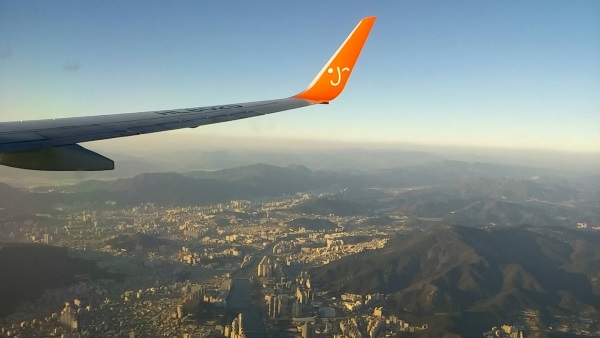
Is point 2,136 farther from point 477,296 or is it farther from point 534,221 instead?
point 534,221

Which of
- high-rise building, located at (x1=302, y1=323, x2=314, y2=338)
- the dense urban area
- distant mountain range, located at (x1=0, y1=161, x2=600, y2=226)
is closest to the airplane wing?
the dense urban area

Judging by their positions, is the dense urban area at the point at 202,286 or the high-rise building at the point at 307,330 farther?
the high-rise building at the point at 307,330

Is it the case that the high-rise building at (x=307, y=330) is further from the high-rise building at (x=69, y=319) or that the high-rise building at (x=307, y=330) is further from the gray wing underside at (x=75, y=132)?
the gray wing underside at (x=75, y=132)

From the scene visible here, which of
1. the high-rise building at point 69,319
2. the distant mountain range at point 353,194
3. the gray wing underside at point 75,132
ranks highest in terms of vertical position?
the gray wing underside at point 75,132

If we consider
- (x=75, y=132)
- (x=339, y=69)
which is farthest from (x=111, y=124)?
(x=339, y=69)

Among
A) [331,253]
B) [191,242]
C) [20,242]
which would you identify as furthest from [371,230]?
[20,242]

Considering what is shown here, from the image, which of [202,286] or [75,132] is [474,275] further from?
[75,132]

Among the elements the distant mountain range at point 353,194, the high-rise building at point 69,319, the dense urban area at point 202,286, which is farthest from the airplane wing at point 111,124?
the distant mountain range at point 353,194
